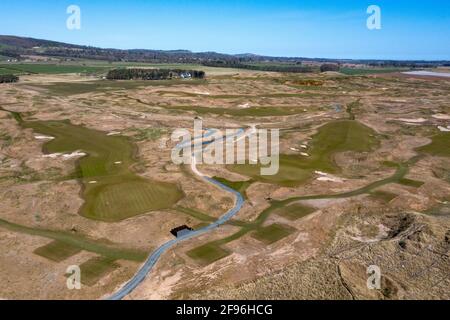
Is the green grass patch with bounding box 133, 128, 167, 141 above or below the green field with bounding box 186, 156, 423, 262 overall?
above

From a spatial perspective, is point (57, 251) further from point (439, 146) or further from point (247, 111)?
point (247, 111)

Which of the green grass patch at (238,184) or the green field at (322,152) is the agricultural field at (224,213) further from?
the green field at (322,152)

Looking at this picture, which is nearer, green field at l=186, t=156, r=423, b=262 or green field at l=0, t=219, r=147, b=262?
green field at l=0, t=219, r=147, b=262

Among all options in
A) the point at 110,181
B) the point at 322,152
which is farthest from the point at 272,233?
the point at 322,152

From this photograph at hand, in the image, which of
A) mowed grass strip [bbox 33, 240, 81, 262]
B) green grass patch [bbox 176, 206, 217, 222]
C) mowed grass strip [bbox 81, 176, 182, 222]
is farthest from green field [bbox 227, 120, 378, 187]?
mowed grass strip [bbox 33, 240, 81, 262]

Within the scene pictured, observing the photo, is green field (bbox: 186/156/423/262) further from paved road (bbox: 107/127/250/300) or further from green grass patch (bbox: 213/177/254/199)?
green grass patch (bbox: 213/177/254/199)
